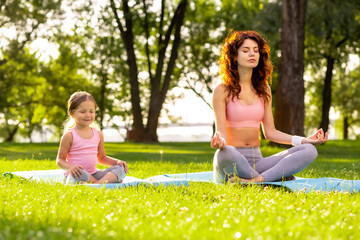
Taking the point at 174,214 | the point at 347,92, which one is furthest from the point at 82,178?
the point at 347,92

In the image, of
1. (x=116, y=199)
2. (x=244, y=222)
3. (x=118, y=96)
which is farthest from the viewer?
(x=118, y=96)

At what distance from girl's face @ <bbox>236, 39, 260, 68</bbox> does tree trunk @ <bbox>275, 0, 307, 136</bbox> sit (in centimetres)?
834

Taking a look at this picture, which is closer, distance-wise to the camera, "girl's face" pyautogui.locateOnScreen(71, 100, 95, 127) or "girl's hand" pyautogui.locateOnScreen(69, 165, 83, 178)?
"girl's hand" pyautogui.locateOnScreen(69, 165, 83, 178)

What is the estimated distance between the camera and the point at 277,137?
5.93m

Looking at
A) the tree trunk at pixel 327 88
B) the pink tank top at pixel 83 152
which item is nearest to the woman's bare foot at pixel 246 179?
the pink tank top at pixel 83 152

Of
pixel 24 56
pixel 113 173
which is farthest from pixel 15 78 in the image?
pixel 113 173

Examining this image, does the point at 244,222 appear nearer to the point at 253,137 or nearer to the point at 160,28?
the point at 253,137

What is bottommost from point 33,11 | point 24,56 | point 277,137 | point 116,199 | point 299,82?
point 116,199

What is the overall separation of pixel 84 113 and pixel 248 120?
1.98 meters

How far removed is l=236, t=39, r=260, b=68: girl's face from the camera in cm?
573

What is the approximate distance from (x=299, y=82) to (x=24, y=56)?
20925 mm

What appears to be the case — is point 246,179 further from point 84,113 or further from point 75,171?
point 84,113

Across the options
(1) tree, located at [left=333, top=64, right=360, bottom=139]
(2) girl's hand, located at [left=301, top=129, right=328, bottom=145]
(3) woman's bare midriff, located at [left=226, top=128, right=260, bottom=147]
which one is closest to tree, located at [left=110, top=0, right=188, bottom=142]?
(3) woman's bare midriff, located at [left=226, top=128, right=260, bottom=147]

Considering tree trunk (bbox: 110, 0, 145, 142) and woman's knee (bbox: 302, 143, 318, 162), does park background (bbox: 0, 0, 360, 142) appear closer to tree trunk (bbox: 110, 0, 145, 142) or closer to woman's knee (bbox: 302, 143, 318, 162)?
tree trunk (bbox: 110, 0, 145, 142)
